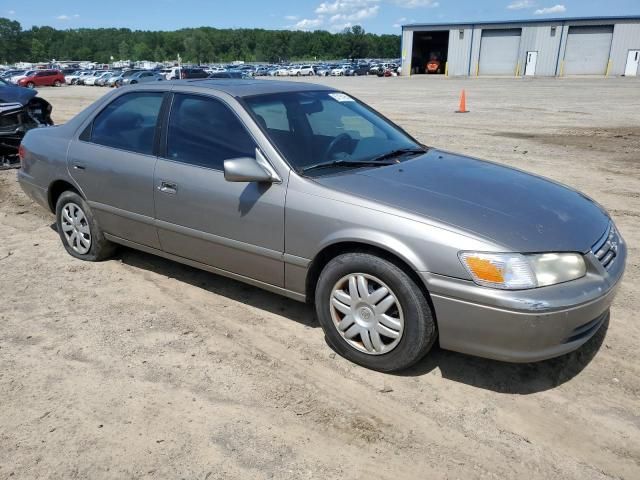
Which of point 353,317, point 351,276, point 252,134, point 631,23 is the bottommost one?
point 353,317

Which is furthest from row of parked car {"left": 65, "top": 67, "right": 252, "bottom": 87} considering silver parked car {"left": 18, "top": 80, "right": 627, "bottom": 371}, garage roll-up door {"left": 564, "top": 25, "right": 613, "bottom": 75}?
silver parked car {"left": 18, "top": 80, "right": 627, "bottom": 371}

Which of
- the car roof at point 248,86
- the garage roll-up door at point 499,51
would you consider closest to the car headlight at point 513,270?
the car roof at point 248,86

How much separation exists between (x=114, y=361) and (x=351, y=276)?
160 cm

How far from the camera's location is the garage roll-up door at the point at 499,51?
179 ft

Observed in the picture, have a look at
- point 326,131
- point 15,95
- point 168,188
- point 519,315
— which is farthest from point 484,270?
point 15,95

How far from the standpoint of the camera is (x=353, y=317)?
326 centimetres

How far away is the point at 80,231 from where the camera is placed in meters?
4.99

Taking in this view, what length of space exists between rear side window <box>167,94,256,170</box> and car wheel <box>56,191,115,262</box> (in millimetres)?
1277

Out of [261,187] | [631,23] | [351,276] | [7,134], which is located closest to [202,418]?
[351,276]

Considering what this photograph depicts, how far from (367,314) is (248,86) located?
2057 millimetres

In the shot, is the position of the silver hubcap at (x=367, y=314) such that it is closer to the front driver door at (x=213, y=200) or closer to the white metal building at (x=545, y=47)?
the front driver door at (x=213, y=200)

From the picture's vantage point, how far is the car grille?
3068mm

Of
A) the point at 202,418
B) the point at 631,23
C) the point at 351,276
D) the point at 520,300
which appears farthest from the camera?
the point at 631,23

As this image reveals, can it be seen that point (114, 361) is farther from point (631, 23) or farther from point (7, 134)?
point (631, 23)
